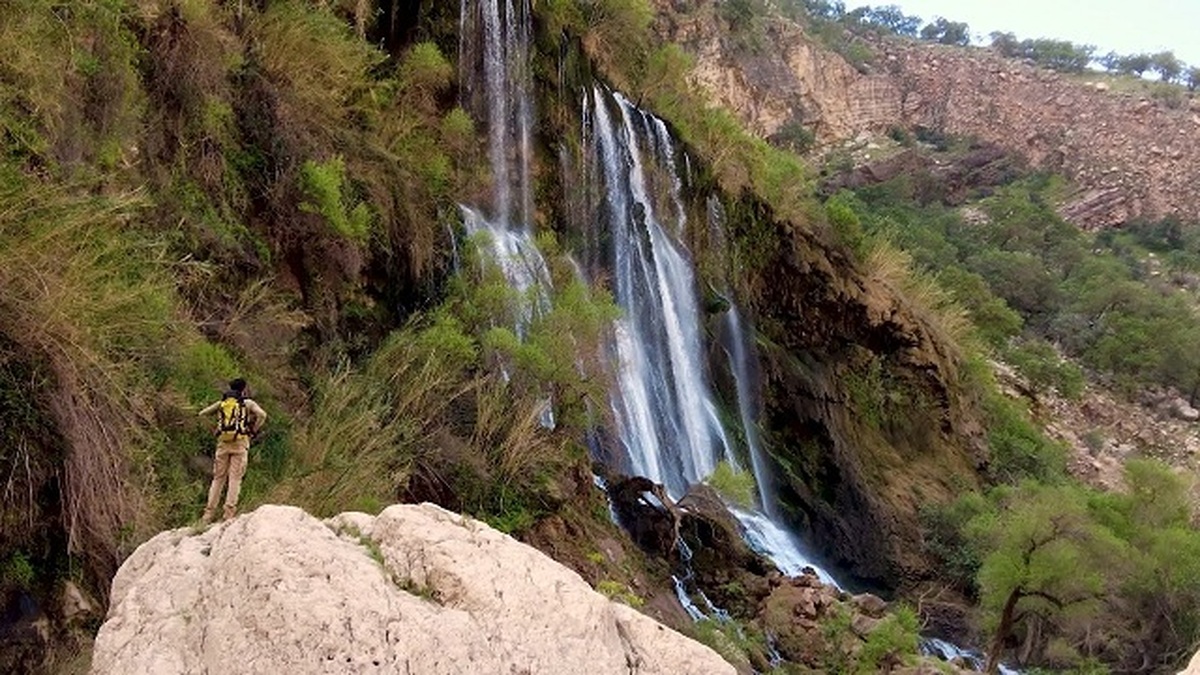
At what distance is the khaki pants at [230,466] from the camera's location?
5047mm

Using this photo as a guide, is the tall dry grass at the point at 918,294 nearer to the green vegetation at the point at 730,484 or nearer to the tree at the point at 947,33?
the green vegetation at the point at 730,484

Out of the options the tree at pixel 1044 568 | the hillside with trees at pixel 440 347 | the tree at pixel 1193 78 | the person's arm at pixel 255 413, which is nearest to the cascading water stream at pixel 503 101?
the hillside with trees at pixel 440 347

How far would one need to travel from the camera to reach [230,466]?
5117 mm

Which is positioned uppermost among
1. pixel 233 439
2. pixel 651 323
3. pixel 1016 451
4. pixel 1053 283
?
pixel 233 439

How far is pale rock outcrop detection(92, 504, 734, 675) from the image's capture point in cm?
287

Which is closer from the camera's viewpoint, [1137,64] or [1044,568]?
[1044,568]

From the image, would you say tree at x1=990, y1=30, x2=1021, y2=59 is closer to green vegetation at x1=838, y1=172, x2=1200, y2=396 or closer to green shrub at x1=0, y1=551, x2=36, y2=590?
green vegetation at x1=838, y1=172, x2=1200, y2=396

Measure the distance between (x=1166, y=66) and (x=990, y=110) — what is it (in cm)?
2052

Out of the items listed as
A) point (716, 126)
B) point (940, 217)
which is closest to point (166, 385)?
point (716, 126)

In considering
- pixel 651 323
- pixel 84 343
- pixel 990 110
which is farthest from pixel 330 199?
pixel 990 110

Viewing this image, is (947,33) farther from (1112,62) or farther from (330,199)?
(330,199)

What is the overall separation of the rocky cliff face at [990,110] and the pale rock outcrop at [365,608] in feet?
127

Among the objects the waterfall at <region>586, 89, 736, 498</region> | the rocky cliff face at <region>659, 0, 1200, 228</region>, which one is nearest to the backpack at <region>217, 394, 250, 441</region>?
the waterfall at <region>586, 89, 736, 498</region>

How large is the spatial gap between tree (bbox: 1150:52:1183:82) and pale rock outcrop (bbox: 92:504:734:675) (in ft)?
245
